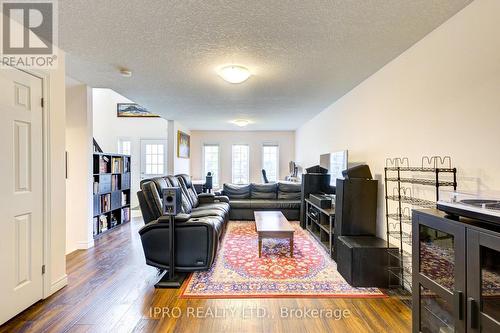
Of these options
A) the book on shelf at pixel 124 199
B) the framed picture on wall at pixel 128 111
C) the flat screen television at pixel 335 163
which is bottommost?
the book on shelf at pixel 124 199

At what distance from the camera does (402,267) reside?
8.36ft

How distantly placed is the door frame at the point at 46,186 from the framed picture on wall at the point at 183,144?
484cm

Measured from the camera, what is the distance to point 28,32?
2.28 m

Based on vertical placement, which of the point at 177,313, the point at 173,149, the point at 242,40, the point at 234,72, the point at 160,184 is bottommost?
the point at 177,313

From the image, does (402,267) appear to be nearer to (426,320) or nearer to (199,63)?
(426,320)

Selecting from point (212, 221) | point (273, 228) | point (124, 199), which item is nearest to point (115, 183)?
point (124, 199)

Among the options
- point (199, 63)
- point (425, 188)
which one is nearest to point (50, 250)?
point (199, 63)

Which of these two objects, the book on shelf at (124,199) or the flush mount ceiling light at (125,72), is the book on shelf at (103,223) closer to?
the book on shelf at (124,199)

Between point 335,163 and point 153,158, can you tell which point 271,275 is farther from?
point 153,158

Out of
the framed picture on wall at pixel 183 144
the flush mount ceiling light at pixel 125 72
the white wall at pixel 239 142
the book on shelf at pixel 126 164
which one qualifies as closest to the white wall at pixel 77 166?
the flush mount ceiling light at pixel 125 72

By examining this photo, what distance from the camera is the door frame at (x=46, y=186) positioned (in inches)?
93.8

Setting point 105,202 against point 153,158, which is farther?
point 153,158

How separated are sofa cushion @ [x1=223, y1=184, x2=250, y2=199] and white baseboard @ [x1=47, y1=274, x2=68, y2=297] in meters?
3.59

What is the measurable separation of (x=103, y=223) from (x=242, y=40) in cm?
405
